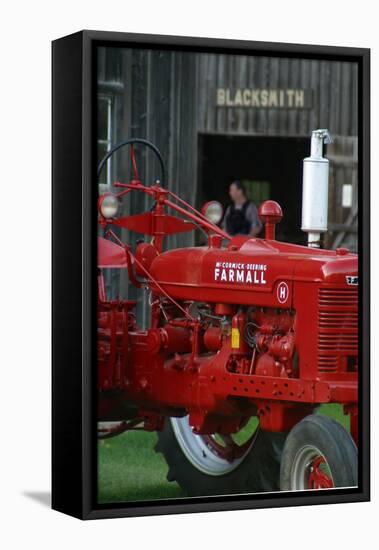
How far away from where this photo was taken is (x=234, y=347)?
1019 centimetres

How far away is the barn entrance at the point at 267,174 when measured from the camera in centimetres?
1030

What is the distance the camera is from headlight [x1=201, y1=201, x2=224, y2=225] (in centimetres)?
1030

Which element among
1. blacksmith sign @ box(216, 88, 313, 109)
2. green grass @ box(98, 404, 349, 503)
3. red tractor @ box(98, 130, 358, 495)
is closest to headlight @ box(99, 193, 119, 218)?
red tractor @ box(98, 130, 358, 495)

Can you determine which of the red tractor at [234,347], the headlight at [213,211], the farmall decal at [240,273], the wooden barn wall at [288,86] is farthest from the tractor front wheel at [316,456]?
the wooden barn wall at [288,86]

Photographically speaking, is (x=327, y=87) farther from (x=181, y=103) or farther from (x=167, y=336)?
(x=167, y=336)

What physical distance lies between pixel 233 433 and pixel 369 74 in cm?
204

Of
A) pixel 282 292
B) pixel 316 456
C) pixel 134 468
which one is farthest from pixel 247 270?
pixel 134 468

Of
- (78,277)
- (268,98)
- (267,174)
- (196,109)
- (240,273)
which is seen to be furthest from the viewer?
(268,98)

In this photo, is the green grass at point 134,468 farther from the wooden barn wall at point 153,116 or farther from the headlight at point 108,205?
the headlight at point 108,205

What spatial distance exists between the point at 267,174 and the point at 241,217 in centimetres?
26

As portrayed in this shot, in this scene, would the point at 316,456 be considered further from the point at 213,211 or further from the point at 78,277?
the point at 78,277

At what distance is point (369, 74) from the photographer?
10523 mm

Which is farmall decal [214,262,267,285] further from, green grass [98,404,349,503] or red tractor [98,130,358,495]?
green grass [98,404,349,503]

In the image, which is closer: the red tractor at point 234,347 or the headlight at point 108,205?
the headlight at point 108,205
